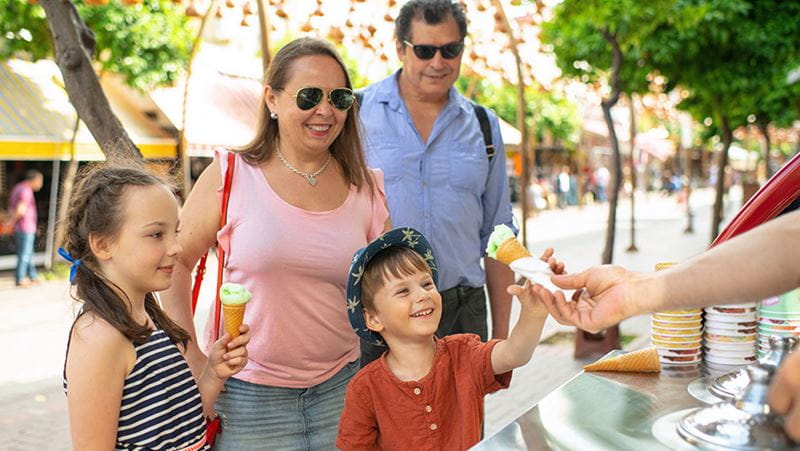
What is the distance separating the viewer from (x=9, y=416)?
20.2ft

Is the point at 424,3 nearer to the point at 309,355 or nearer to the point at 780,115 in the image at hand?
the point at 309,355

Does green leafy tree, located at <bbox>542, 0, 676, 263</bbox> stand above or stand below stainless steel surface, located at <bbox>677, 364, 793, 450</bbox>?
above

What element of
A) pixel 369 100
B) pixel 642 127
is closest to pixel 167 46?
pixel 369 100

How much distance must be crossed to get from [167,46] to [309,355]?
14.3 m

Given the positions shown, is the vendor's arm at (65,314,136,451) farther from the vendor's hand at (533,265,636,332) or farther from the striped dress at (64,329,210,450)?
the vendor's hand at (533,265,636,332)

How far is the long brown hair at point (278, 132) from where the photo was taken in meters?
2.60

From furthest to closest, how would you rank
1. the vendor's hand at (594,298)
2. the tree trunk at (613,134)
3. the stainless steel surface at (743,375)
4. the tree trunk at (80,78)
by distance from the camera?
the tree trunk at (613,134) → the tree trunk at (80,78) → the vendor's hand at (594,298) → the stainless steel surface at (743,375)

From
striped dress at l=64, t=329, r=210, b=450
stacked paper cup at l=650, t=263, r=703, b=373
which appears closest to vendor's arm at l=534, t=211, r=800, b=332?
stacked paper cup at l=650, t=263, r=703, b=373

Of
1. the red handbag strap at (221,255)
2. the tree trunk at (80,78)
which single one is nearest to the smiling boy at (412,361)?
the red handbag strap at (221,255)

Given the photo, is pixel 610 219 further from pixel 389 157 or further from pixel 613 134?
pixel 389 157

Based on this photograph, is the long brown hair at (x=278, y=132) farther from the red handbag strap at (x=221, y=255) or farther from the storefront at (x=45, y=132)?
the storefront at (x=45, y=132)

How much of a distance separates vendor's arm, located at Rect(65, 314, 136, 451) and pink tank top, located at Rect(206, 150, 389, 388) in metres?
0.51

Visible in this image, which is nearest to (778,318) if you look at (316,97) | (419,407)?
(419,407)

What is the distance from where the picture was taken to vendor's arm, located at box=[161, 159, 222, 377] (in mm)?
2496
